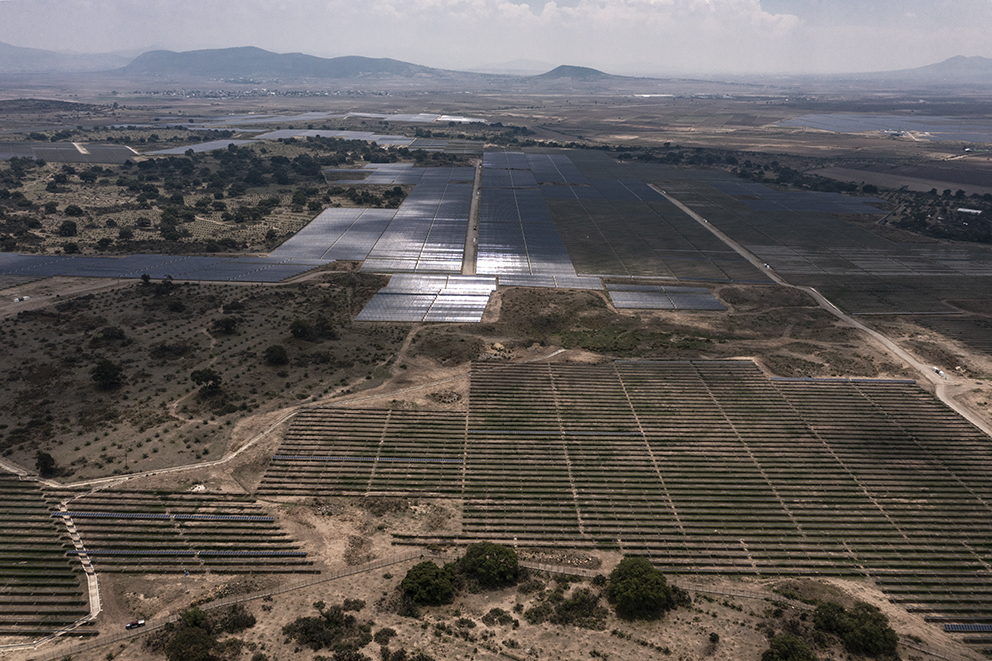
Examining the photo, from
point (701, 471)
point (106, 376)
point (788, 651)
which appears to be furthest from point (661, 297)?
point (106, 376)

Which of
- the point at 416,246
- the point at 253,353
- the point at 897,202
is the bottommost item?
the point at 253,353

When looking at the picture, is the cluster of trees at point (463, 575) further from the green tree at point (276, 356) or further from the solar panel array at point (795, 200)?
the solar panel array at point (795, 200)

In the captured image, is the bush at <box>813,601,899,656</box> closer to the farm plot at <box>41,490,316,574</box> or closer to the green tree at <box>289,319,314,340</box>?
the farm plot at <box>41,490,316,574</box>

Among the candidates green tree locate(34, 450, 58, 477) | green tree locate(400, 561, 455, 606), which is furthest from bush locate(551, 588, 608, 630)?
green tree locate(34, 450, 58, 477)

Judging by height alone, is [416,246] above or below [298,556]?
above

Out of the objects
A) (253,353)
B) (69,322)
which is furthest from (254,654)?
(69,322)

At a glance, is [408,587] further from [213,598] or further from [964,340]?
[964,340]

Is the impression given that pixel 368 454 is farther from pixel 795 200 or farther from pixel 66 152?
pixel 66 152
